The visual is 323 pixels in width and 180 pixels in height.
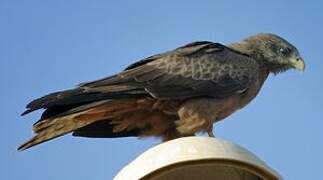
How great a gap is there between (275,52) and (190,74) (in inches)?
63.5

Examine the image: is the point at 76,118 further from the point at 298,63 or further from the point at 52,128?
the point at 298,63

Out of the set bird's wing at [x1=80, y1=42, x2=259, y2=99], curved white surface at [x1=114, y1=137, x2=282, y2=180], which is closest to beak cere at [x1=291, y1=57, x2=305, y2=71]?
bird's wing at [x1=80, y1=42, x2=259, y2=99]

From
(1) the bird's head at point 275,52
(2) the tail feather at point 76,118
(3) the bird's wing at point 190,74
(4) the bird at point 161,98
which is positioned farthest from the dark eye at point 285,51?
(2) the tail feather at point 76,118

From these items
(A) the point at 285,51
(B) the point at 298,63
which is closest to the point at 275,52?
(A) the point at 285,51

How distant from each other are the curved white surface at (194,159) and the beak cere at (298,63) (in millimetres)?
5053

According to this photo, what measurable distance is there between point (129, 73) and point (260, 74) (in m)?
1.83

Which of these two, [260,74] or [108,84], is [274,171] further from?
[260,74]

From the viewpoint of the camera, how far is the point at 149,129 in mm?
7352

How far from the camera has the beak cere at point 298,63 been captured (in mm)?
9008

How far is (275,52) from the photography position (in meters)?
8.92

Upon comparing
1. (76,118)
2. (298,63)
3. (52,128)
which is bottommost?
(52,128)

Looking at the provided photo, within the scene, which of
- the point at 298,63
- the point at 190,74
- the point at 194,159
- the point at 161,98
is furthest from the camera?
the point at 298,63

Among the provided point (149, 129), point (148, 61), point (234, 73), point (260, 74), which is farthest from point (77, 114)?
point (260, 74)

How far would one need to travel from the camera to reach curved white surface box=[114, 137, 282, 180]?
4.02 metres
